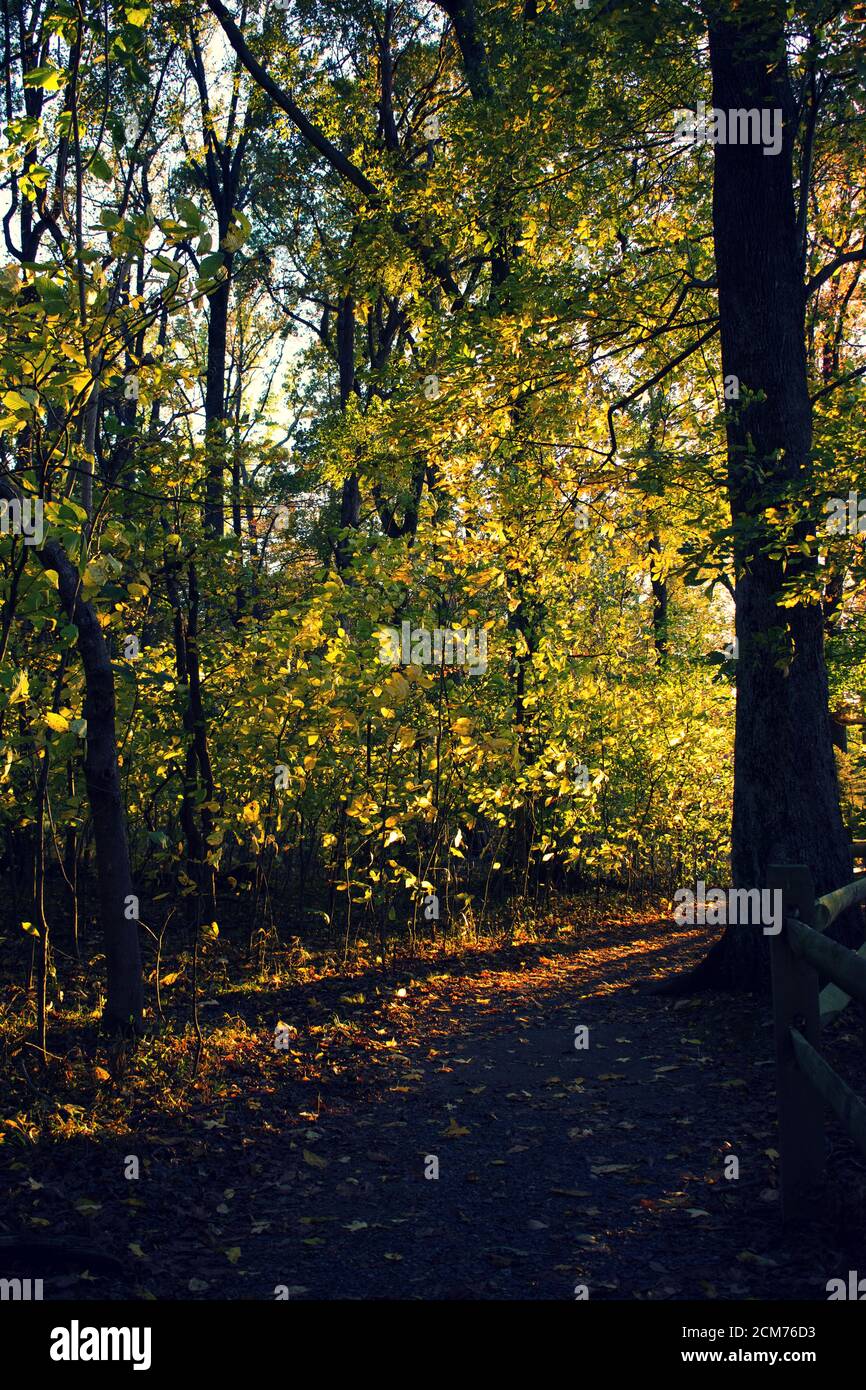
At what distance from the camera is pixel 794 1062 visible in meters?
3.94

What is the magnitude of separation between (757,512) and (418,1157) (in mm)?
4410

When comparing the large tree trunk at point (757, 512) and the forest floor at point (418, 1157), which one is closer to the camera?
the forest floor at point (418, 1157)

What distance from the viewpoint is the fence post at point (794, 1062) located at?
3.92 m

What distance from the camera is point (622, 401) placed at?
923 centimetres

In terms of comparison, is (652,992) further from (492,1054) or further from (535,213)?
(535,213)

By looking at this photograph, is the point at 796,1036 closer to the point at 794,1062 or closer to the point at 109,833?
the point at 794,1062

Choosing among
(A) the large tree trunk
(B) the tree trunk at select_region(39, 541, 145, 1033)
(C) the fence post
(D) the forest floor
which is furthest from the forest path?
(B) the tree trunk at select_region(39, 541, 145, 1033)

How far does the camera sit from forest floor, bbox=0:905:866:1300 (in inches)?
146

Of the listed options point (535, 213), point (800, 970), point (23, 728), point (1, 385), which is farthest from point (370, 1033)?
point (535, 213)

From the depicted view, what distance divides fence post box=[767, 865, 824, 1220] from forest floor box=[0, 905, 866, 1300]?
102 mm

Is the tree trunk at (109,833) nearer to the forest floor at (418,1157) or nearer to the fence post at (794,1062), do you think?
the forest floor at (418,1157)

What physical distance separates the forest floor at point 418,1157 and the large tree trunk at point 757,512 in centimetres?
111

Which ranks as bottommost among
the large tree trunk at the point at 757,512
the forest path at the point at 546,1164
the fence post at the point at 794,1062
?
the forest path at the point at 546,1164

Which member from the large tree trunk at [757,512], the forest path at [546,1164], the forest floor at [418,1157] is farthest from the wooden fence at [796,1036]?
the large tree trunk at [757,512]
